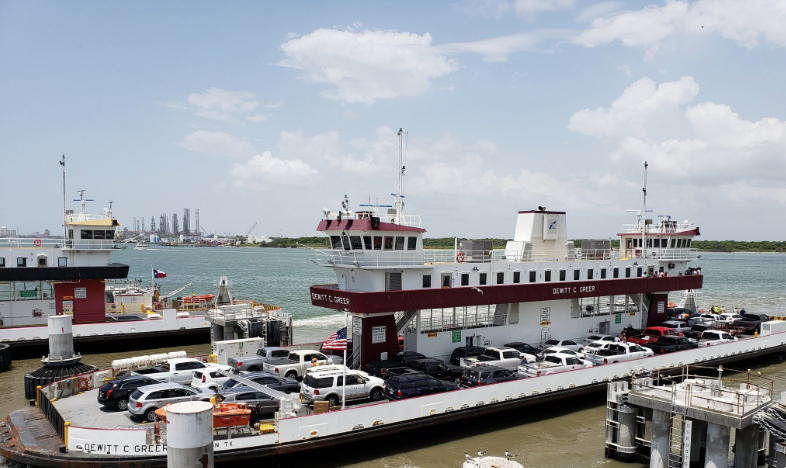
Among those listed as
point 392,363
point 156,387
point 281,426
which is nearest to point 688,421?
point 392,363

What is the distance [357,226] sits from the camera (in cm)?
2264

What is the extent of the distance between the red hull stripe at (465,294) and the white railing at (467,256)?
1.33 meters

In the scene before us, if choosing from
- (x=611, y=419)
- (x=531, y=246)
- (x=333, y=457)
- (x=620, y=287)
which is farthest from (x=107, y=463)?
(x=620, y=287)

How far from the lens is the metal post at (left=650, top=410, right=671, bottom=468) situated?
17031 mm

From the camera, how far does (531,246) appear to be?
96.2 ft

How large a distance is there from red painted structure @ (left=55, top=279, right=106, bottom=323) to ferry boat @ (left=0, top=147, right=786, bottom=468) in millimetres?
16188

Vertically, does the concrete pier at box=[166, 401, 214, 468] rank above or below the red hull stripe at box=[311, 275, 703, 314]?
below

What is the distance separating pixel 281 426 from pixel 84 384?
359 inches

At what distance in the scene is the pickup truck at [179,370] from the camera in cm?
2175

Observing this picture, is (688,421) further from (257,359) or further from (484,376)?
(257,359)

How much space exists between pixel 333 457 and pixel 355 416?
187cm

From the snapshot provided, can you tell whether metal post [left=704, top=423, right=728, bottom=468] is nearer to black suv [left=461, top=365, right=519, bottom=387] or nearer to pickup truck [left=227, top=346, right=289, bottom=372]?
black suv [left=461, top=365, right=519, bottom=387]

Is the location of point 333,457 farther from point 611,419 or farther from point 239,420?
point 611,419

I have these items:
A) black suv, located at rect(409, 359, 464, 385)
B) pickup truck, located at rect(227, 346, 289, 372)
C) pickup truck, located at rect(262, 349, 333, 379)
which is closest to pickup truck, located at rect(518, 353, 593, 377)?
black suv, located at rect(409, 359, 464, 385)
